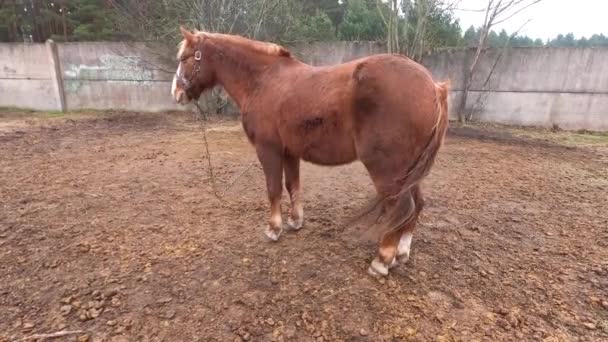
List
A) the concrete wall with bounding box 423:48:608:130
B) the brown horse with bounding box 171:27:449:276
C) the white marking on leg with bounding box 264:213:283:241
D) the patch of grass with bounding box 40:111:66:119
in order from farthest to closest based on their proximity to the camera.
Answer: the patch of grass with bounding box 40:111:66:119 → the concrete wall with bounding box 423:48:608:130 → the white marking on leg with bounding box 264:213:283:241 → the brown horse with bounding box 171:27:449:276

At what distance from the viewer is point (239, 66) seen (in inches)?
117

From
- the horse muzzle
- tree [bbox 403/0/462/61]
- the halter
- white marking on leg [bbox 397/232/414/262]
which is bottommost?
white marking on leg [bbox 397/232/414/262]

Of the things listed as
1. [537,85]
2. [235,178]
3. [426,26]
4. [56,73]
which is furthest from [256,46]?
[56,73]

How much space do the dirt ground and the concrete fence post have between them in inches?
252

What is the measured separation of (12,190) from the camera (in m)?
4.04

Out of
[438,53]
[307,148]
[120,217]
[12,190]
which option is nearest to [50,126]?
[12,190]

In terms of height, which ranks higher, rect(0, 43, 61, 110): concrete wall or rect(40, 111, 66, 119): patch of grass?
rect(0, 43, 61, 110): concrete wall

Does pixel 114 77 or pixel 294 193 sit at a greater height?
pixel 114 77

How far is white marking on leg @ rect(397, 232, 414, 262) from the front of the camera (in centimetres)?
258

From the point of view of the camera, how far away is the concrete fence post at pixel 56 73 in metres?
10.0

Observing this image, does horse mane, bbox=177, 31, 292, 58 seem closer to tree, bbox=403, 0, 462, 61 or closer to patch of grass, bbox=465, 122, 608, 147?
tree, bbox=403, 0, 462, 61

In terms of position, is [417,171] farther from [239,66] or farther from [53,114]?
[53,114]

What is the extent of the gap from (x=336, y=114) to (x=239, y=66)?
1.14 m

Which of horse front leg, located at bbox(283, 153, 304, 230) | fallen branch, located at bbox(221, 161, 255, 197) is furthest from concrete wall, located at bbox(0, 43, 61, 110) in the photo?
horse front leg, located at bbox(283, 153, 304, 230)
